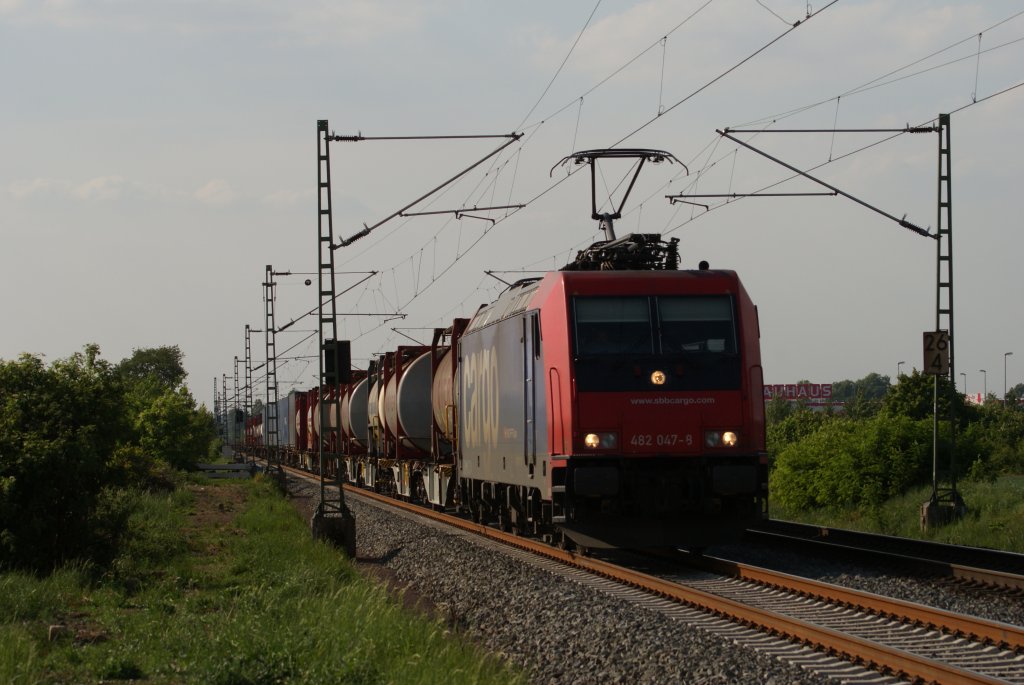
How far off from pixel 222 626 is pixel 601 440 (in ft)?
19.9

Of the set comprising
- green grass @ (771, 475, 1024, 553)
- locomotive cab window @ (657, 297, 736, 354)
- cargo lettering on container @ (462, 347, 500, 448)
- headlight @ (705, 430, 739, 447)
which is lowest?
green grass @ (771, 475, 1024, 553)

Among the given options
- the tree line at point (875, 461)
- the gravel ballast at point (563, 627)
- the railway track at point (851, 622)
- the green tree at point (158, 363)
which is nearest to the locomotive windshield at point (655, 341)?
the railway track at point (851, 622)

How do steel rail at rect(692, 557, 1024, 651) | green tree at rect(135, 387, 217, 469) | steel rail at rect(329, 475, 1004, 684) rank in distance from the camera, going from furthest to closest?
green tree at rect(135, 387, 217, 469) → steel rail at rect(692, 557, 1024, 651) → steel rail at rect(329, 475, 1004, 684)

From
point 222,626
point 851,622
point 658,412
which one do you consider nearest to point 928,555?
point 658,412

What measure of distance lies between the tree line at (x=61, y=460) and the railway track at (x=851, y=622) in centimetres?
677

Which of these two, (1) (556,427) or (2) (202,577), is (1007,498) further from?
(2) (202,577)

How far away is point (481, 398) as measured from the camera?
20.6m

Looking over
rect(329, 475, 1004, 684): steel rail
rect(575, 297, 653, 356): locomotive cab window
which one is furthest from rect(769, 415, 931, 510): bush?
rect(575, 297, 653, 356): locomotive cab window

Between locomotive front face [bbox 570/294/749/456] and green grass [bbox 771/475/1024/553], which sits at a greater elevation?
locomotive front face [bbox 570/294/749/456]

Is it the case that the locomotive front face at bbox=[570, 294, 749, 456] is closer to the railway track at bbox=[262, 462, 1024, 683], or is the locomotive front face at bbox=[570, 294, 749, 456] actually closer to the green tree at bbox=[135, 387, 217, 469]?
the railway track at bbox=[262, 462, 1024, 683]

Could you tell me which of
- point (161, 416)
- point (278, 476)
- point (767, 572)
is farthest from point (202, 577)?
point (161, 416)

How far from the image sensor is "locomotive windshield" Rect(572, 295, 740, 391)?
1524 cm

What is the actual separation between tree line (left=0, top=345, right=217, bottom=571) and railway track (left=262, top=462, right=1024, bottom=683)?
267 inches

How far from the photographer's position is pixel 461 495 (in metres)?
24.1
